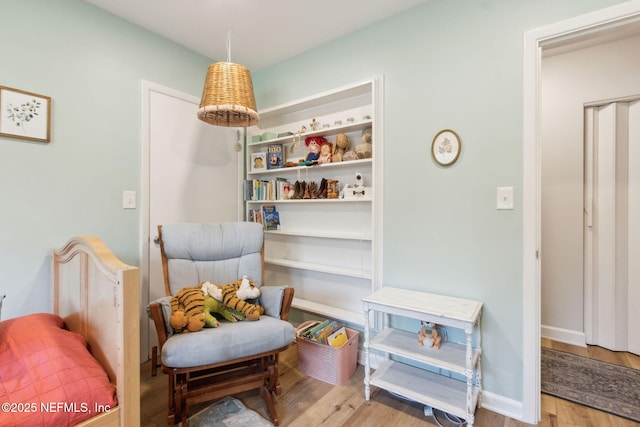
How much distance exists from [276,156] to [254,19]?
102 centimetres

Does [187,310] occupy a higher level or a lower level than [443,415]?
Result: higher

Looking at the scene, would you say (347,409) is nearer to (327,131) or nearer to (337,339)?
(337,339)

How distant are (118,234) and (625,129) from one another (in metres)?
3.90

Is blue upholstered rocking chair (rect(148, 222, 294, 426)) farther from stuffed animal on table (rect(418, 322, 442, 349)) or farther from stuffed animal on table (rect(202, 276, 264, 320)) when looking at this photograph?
stuffed animal on table (rect(418, 322, 442, 349))

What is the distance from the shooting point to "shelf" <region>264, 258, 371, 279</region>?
2107 millimetres

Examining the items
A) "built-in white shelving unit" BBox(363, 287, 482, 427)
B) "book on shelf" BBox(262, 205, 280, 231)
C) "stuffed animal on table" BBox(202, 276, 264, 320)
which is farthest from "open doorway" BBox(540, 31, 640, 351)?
"stuffed animal on table" BBox(202, 276, 264, 320)

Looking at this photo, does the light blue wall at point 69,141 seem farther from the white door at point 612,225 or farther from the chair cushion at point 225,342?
the white door at point 612,225

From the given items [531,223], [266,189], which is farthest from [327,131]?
[531,223]

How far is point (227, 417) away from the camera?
1.56 m

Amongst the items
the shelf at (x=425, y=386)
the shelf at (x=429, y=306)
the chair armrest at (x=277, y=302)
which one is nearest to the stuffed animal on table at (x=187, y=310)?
the chair armrest at (x=277, y=302)

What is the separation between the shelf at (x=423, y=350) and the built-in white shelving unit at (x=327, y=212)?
30 centimetres

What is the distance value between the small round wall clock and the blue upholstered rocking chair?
124 centimetres

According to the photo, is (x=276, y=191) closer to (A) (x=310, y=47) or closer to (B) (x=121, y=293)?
(A) (x=310, y=47)

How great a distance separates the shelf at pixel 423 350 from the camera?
1526 millimetres
